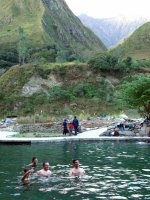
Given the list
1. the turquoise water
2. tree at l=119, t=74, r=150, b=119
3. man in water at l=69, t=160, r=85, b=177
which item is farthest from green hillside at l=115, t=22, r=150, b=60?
man in water at l=69, t=160, r=85, b=177

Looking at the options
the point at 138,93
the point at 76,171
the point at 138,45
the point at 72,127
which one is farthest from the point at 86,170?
the point at 138,45

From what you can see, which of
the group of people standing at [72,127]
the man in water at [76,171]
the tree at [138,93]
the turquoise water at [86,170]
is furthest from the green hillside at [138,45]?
the man in water at [76,171]

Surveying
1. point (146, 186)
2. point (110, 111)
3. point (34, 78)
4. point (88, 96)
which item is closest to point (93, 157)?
point (146, 186)

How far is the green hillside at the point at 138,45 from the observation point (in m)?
170

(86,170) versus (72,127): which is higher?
(72,127)

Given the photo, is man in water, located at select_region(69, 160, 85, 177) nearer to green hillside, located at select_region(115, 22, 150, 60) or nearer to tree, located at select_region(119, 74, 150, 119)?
tree, located at select_region(119, 74, 150, 119)

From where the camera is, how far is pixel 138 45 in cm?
18262

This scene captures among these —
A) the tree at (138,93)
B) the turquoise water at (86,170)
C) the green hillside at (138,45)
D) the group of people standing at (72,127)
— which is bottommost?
the turquoise water at (86,170)

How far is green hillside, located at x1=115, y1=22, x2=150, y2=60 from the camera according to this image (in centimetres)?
17034

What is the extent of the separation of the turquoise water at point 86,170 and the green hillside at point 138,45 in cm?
13419

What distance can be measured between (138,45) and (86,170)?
539 feet

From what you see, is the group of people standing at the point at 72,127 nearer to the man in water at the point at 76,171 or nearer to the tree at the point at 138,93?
the tree at the point at 138,93

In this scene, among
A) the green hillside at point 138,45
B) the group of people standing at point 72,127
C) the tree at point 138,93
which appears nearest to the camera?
the group of people standing at point 72,127

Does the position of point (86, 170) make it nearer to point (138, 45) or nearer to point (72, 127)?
point (72, 127)
